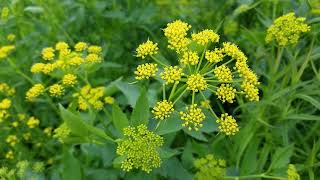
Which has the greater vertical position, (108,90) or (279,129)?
(108,90)

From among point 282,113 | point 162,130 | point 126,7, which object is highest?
point 126,7

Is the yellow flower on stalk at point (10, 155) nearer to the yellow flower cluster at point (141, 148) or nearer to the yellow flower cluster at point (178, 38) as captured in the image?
the yellow flower cluster at point (141, 148)

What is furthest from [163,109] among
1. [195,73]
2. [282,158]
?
[282,158]

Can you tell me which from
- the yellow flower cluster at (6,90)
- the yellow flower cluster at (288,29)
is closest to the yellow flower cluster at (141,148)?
the yellow flower cluster at (288,29)

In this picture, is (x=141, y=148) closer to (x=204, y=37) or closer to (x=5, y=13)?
(x=204, y=37)

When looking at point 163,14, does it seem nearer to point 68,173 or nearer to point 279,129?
point 279,129

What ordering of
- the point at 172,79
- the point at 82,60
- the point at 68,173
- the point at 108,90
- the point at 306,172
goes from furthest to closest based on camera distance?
the point at 108,90, the point at 306,172, the point at 82,60, the point at 68,173, the point at 172,79

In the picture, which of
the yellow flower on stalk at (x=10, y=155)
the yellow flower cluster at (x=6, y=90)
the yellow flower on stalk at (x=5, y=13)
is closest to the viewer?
the yellow flower on stalk at (x=10, y=155)

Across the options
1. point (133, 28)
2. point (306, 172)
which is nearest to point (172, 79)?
point (306, 172)
